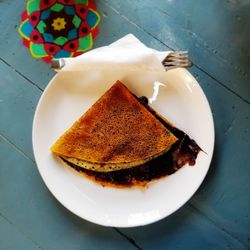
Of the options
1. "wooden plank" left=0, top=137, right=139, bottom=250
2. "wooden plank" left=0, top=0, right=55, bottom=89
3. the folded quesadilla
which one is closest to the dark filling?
the folded quesadilla

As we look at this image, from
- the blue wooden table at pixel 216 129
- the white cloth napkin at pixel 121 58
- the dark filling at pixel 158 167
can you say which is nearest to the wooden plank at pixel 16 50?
the blue wooden table at pixel 216 129

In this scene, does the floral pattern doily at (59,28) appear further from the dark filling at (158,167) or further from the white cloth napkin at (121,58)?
the dark filling at (158,167)

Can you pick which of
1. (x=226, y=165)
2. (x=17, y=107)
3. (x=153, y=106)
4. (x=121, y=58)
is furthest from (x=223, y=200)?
(x=17, y=107)

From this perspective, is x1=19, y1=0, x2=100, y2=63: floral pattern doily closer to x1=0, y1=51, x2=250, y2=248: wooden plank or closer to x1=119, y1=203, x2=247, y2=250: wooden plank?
x1=0, y1=51, x2=250, y2=248: wooden plank

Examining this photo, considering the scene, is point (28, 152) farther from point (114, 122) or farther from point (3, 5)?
point (3, 5)

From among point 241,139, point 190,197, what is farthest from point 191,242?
point 241,139
